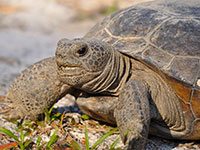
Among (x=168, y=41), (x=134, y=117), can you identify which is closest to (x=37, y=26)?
(x=168, y=41)

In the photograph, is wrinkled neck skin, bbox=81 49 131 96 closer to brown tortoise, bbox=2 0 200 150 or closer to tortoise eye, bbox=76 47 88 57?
brown tortoise, bbox=2 0 200 150

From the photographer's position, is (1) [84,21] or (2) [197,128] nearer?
(2) [197,128]

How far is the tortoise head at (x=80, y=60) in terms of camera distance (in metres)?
2.50

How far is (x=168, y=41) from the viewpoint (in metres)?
2.72

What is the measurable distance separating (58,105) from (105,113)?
3.55 ft

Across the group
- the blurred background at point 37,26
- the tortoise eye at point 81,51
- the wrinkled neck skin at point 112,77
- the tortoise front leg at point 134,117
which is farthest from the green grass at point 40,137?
the blurred background at point 37,26

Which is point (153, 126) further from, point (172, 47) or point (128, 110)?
point (172, 47)

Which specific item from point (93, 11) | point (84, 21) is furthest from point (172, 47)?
point (93, 11)

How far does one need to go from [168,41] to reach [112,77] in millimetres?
671

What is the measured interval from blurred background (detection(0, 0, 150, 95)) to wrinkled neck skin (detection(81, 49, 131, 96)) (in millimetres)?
1872

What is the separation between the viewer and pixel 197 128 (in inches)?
105

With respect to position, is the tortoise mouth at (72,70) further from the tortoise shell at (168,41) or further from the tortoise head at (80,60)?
the tortoise shell at (168,41)

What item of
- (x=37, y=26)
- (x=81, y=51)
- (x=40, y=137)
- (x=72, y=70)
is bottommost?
(x=40, y=137)

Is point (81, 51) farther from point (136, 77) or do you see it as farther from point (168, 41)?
point (168, 41)
